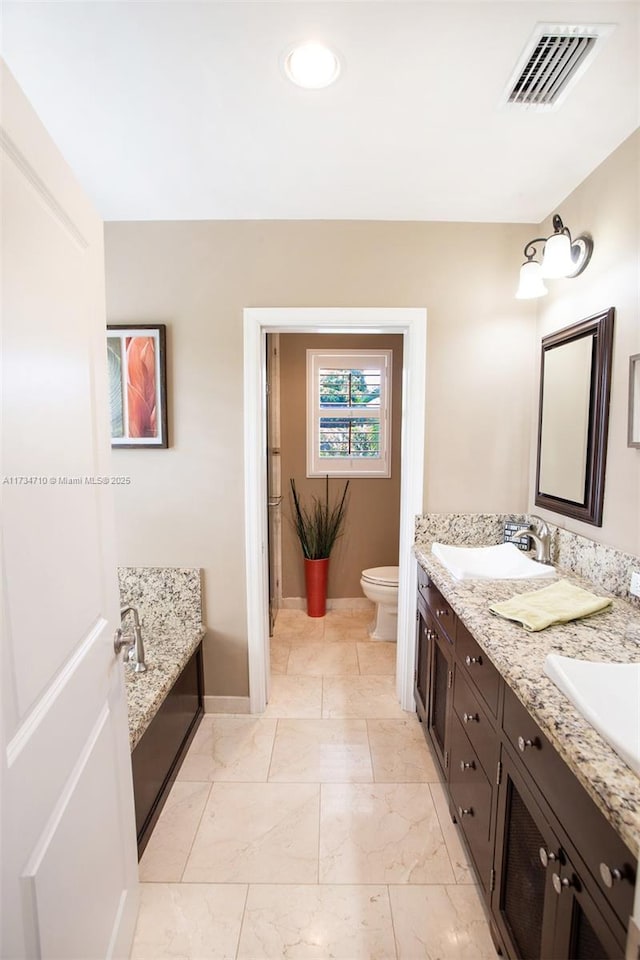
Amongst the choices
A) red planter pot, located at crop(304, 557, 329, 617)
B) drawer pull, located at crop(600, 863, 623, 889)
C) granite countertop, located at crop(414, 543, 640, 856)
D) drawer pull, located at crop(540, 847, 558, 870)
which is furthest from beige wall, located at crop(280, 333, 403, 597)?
drawer pull, located at crop(600, 863, 623, 889)

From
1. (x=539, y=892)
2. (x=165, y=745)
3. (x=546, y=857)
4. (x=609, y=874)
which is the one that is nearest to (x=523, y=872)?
(x=539, y=892)

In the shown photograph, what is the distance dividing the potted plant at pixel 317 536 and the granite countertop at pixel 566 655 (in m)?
1.72

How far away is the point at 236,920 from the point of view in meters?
1.29

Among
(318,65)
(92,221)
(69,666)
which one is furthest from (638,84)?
(69,666)

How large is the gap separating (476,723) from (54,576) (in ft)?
4.17

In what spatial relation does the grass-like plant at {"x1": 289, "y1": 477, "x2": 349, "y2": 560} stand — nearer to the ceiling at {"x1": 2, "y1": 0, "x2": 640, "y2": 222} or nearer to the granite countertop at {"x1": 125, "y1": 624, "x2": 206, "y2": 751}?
the granite countertop at {"x1": 125, "y1": 624, "x2": 206, "y2": 751}

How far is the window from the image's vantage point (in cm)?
341

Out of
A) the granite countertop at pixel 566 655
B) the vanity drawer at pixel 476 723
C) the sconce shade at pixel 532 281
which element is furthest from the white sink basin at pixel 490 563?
the sconce shade at pixel 532 281

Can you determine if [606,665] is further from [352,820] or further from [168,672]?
[168,672]

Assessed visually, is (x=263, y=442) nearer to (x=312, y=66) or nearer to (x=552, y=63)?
(x=312, y=66)

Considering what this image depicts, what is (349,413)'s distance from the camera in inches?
136

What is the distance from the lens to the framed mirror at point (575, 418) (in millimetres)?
1574

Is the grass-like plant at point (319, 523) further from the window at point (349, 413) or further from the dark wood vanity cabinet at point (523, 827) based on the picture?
the dark wood vanity cabinet at point (523, 827)

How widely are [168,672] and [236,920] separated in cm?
84
